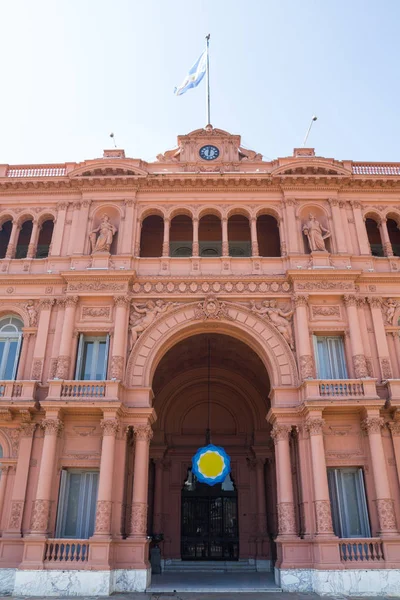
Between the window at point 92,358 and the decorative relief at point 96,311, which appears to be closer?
the window at point 92,358

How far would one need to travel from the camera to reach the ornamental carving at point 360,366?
69.6 ft

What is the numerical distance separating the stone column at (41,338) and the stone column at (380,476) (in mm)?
13975

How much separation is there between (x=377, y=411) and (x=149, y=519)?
46.1 feet

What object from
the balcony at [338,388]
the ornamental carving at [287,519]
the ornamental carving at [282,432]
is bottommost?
the ornamental carving at [287,519]

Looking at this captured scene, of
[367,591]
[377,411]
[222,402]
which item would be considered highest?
[222,402]

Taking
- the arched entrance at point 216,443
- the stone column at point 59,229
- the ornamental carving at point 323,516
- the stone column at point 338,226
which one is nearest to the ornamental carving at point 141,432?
the arched entrance at point 216,443

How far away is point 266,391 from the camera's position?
2891cm

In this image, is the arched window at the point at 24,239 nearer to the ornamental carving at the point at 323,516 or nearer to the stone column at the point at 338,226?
the stone column at the point at 338,226

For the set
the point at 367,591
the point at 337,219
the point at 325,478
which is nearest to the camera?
the point at 367,591

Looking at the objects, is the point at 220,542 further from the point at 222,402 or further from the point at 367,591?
the point at 367,591

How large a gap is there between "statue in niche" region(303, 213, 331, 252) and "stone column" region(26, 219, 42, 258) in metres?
13.5

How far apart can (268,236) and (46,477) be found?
16720 mm

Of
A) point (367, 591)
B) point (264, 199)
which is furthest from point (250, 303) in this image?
point (367, 591)

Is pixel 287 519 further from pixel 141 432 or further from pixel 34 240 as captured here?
pixel 34 240
